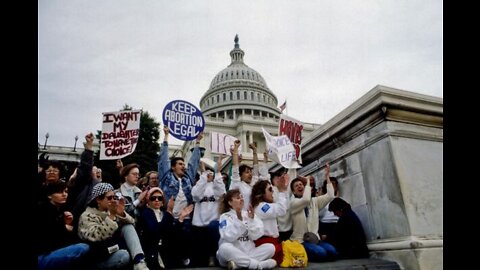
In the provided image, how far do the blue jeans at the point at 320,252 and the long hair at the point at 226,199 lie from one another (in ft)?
3.36

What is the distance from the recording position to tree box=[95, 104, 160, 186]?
19.1 m

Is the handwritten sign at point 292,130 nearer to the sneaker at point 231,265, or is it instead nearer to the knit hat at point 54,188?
the sneaker at point 231,265

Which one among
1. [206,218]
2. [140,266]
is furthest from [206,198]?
[140,266]

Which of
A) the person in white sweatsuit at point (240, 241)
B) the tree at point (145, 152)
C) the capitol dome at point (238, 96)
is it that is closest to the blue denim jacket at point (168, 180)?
the person in white sweatsuit at point (240, 241)

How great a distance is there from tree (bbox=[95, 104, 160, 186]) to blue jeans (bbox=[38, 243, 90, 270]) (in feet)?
49.2

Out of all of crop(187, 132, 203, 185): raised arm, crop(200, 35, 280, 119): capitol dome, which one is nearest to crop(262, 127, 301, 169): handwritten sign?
crop(187, 132, 203, 185): raised arm

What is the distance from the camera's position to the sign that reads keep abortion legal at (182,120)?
5.88m

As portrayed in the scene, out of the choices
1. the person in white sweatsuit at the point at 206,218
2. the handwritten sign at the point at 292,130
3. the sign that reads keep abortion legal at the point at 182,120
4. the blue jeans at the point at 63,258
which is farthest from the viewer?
the handwritten sign at the point at 292,130

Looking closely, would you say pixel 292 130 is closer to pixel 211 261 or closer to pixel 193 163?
pixel 193 163
